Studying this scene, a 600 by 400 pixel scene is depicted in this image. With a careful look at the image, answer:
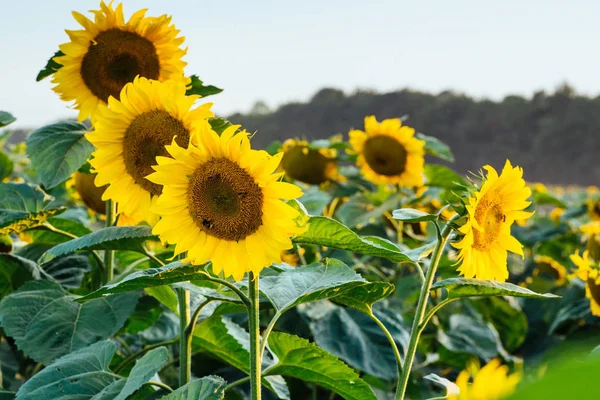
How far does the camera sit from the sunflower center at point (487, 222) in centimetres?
98

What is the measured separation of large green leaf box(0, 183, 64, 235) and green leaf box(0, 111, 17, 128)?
137 mm

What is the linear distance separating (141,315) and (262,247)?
1.78ft

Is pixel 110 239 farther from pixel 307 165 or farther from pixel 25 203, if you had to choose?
pixel 307 165

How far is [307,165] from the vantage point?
8.40ft

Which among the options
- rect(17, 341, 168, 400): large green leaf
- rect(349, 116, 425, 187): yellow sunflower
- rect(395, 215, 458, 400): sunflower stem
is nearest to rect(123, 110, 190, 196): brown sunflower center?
rect(17, 341, 168, 400): large green leaf

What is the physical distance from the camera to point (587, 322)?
2150mm

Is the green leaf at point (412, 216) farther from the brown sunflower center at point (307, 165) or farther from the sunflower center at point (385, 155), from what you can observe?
the brown sunflower center at point (307, 165)

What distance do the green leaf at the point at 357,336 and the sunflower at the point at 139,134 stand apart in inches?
22.0

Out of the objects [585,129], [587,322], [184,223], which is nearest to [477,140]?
[585,129]

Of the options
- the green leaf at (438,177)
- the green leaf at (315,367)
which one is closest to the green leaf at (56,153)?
the green leaf at (315,367)

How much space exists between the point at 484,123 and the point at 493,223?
2267 centimetres

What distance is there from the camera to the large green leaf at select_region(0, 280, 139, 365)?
1085mm

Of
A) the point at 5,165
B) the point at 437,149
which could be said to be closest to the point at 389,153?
the point at 437,149

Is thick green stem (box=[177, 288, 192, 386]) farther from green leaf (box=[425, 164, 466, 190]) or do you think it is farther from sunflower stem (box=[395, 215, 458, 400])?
green leaf (box=[425, 164, 466, 190])
